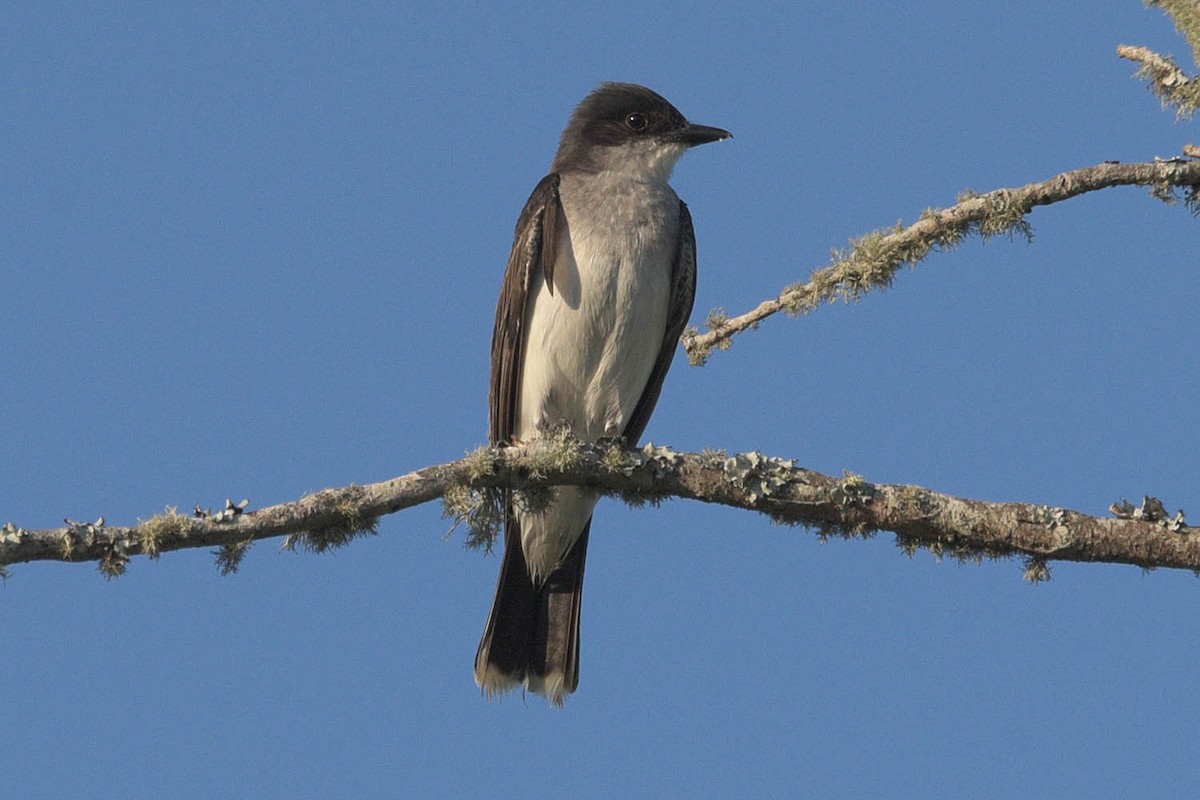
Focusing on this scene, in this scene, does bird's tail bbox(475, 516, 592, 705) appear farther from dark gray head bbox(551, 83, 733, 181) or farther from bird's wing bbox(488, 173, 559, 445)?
dark gray head bbox(551, 83, 733, 181)

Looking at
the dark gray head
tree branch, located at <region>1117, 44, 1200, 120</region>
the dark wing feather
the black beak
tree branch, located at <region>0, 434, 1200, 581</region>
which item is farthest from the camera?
the black beak

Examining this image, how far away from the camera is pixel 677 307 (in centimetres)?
772

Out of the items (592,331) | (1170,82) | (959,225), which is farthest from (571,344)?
(1170,82)

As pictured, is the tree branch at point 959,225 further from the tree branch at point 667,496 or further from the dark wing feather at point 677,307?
the dark wing feather at point 677,307

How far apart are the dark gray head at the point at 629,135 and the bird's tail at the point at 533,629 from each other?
2.02 m

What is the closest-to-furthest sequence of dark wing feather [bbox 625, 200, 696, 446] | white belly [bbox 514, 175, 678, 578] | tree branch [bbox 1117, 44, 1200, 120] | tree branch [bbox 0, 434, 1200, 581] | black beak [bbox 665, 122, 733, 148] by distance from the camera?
tree branch [bbox 0, 434, 1200, 581], tree branch [bbox 1117, 44, 1200, 120], white belly [bbox 514, 175, 678, 578], dark wing feather [bbox 625, 200, 696, 446], black beak [bbox 665, 122, 733, 148]

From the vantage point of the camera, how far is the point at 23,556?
477 cm

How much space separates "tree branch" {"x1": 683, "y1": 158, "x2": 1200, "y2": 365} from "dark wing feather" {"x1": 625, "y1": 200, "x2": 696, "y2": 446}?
82.7 inches

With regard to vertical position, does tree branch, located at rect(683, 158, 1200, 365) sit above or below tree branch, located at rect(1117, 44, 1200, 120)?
below

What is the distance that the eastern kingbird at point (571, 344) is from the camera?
7344mm

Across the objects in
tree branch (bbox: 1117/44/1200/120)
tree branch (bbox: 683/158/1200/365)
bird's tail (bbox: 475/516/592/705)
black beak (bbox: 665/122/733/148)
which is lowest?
bird's tail (bbox: 475/516/592/705)

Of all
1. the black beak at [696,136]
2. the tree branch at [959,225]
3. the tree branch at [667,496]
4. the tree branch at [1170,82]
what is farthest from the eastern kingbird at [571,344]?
the tree branch at [1170,82]

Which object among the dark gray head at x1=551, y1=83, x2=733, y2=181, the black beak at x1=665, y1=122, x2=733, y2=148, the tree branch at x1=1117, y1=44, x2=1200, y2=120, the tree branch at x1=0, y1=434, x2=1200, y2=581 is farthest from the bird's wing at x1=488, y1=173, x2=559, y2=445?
the tree branch at x1=1117, y1=44, x2=1200, y2=120

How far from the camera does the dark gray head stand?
26.9 feet
